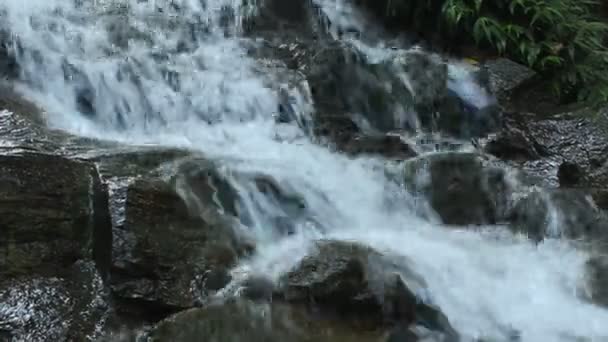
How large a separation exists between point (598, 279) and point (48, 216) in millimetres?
3299

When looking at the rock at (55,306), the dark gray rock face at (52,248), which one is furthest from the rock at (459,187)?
the rock at (55,306)

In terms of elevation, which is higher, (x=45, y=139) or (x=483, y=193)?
(x=45, y=139)

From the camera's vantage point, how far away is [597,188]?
596cm

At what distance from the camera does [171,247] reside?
165 inches

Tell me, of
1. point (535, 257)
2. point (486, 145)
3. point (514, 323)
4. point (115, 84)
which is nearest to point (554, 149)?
point (486, 145)

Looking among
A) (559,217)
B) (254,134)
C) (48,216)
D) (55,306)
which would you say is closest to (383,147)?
(254,134)

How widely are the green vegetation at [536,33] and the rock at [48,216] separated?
4.70 metres

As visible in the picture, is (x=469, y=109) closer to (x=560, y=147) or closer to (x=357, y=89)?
(x=560, y=147)

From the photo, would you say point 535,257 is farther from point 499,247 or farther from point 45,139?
point 45,139

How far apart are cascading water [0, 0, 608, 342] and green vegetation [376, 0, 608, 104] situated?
2.90 feet

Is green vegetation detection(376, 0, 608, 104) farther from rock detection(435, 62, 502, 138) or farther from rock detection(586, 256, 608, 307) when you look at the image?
rock detection(586, 256, 608, 307)

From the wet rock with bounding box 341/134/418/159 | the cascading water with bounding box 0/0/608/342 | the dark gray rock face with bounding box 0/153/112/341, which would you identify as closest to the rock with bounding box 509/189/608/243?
the cascading water with bounding box 0/0/608/342

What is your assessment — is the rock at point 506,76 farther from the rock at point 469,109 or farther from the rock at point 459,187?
the rock at point 459,187

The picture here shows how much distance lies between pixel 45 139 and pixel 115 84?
1.86 metres
